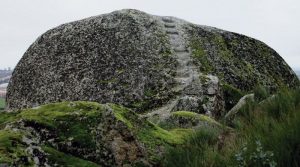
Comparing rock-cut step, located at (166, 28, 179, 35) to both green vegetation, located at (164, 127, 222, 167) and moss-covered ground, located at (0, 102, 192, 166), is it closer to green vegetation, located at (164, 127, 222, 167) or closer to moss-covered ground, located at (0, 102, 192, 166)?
moss-covered ground, located at (0, 102, 192, 166)

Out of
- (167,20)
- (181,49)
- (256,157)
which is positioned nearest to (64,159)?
(256,157)

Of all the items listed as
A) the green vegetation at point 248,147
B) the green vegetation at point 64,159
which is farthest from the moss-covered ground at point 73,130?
the green vegetation at point 248,147

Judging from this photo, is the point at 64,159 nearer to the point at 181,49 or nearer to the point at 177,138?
the point at 177,138

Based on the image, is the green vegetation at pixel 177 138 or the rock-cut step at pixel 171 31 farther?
the rock-cut step at pixel 171 31

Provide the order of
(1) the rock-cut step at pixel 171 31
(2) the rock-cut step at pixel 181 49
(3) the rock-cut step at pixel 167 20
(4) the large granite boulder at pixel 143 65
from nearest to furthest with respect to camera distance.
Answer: (4) the large granite boulder at pixel 143 65 → (2) the rock-cut step at pixel 181 49 → (1) the rock-cut step at pixel 171 31 → (3) the rock-cut step at pixel 167 20

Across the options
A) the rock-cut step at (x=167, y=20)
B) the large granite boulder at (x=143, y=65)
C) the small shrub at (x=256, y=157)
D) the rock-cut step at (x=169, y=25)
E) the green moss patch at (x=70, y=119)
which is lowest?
the large granite boulder at (x=143, y=65)

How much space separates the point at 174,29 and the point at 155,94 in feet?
13.8

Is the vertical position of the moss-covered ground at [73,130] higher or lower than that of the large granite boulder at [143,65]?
higher

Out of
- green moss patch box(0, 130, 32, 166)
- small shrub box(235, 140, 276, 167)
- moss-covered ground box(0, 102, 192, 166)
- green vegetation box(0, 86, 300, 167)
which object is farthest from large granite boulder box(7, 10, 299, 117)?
small shrub box(235, 140, 276, 167)

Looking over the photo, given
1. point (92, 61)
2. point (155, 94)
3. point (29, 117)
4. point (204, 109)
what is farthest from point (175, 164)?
point (92, 61)

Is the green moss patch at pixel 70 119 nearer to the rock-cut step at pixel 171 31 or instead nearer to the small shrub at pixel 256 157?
the small shrub at pixel 256 157

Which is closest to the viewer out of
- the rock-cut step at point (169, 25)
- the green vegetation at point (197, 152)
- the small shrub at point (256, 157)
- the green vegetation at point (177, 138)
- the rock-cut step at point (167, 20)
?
the small shrub at point (256, 157)

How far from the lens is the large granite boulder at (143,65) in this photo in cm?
1423

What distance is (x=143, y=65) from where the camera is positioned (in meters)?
15.2
